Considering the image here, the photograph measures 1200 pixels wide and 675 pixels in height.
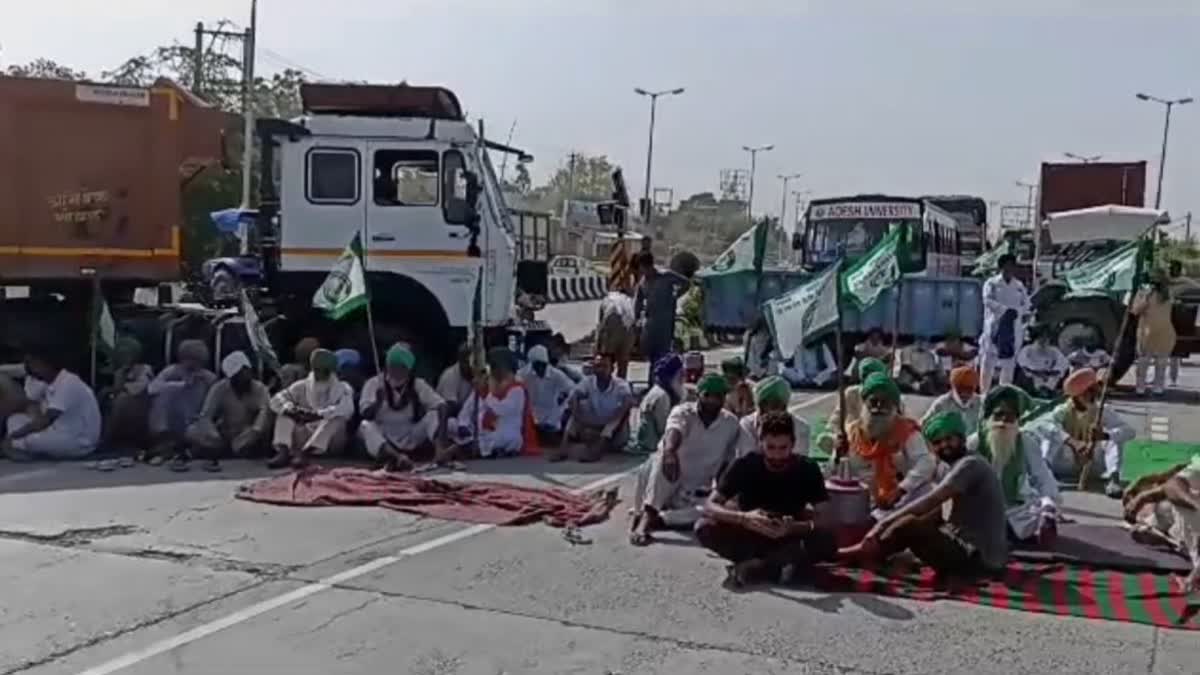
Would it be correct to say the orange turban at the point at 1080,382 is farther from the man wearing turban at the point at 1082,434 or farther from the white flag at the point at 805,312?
the white flag at the point at 805,312

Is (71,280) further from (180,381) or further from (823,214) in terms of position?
(823,214)

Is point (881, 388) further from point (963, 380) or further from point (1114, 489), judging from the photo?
point (1114, 489)

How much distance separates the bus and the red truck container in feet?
22.8

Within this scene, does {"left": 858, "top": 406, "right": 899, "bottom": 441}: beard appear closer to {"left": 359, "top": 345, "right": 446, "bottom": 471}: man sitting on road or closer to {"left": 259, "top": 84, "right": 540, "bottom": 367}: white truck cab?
{"left": 359, "top": 345, "right": 446, "bottom": 471}: man sitting on road

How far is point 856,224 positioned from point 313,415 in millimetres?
12813

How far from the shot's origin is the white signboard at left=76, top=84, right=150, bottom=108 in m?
13.7

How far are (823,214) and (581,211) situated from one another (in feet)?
72.7

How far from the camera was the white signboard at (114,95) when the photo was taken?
13.7 meters

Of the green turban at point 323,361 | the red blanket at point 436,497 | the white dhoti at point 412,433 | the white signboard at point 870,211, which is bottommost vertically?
the red blanket at point 436,497

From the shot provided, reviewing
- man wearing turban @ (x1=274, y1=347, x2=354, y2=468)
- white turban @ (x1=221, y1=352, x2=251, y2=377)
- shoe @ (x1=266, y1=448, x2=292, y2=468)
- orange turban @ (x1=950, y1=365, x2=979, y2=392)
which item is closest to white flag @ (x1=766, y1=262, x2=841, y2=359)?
orange turban @ (x1=950, y1=365, x2=979, y2=392)

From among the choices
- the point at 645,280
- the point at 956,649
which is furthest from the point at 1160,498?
the point at 645,280

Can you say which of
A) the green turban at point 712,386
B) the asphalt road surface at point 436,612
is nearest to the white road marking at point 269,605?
the asphalt road surface at point 436,612

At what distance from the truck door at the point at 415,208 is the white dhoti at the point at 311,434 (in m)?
2.71

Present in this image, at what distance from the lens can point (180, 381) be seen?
11953 millimetres
